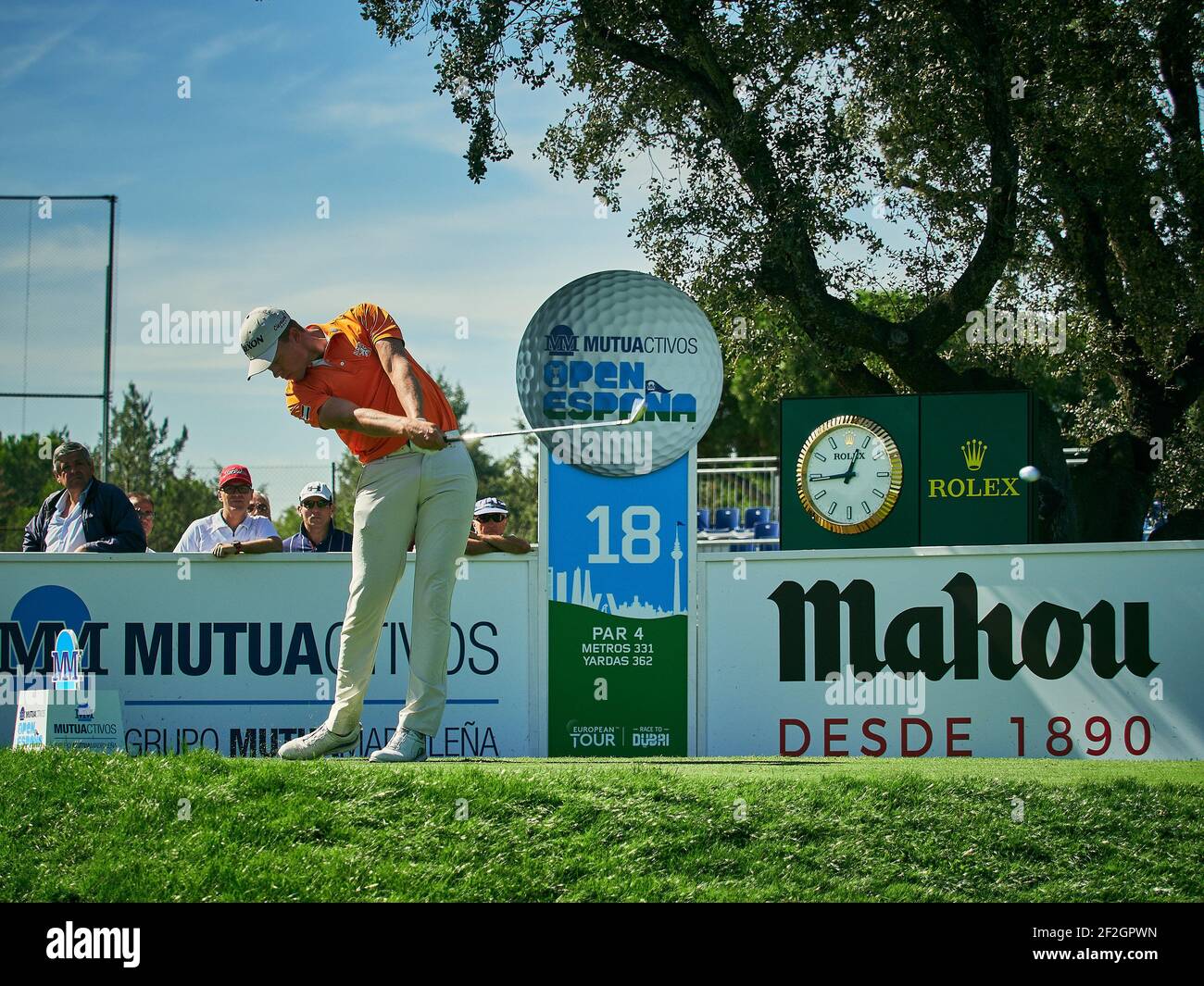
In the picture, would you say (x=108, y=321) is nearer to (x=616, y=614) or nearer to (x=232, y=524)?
(x=232, y=524)

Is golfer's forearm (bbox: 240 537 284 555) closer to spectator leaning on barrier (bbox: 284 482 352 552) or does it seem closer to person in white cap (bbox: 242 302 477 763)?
spectator leaning on barrier (bbox: 284 482 352 552)

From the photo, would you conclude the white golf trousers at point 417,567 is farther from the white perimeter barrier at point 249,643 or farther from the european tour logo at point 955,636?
the european tour logo at point 955,636

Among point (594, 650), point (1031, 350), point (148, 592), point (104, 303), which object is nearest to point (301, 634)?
point (148, 592)

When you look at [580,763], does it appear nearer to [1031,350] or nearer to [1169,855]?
[1169,855]

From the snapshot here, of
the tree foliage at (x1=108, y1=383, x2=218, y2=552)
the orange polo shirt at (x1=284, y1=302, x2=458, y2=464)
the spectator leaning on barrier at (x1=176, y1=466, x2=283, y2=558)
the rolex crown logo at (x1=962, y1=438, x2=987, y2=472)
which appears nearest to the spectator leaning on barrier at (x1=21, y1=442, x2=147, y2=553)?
the spectator leaning on barrier at (x1=176, y1=466, x2=283, y2=558)

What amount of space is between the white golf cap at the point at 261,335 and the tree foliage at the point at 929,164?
9.66 metres

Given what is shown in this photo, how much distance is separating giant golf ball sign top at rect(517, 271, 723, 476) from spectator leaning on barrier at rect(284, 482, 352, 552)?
1.92 metres

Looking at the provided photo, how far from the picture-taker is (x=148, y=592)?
29.0 feet

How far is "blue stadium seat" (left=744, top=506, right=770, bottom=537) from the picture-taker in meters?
25.7

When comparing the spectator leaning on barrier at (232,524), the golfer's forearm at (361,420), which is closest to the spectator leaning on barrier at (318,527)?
the spectator leaning on barrier at (232,524)

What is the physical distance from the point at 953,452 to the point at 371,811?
6.40 metres

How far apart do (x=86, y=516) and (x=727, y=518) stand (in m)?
18.4

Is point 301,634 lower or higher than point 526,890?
higher
